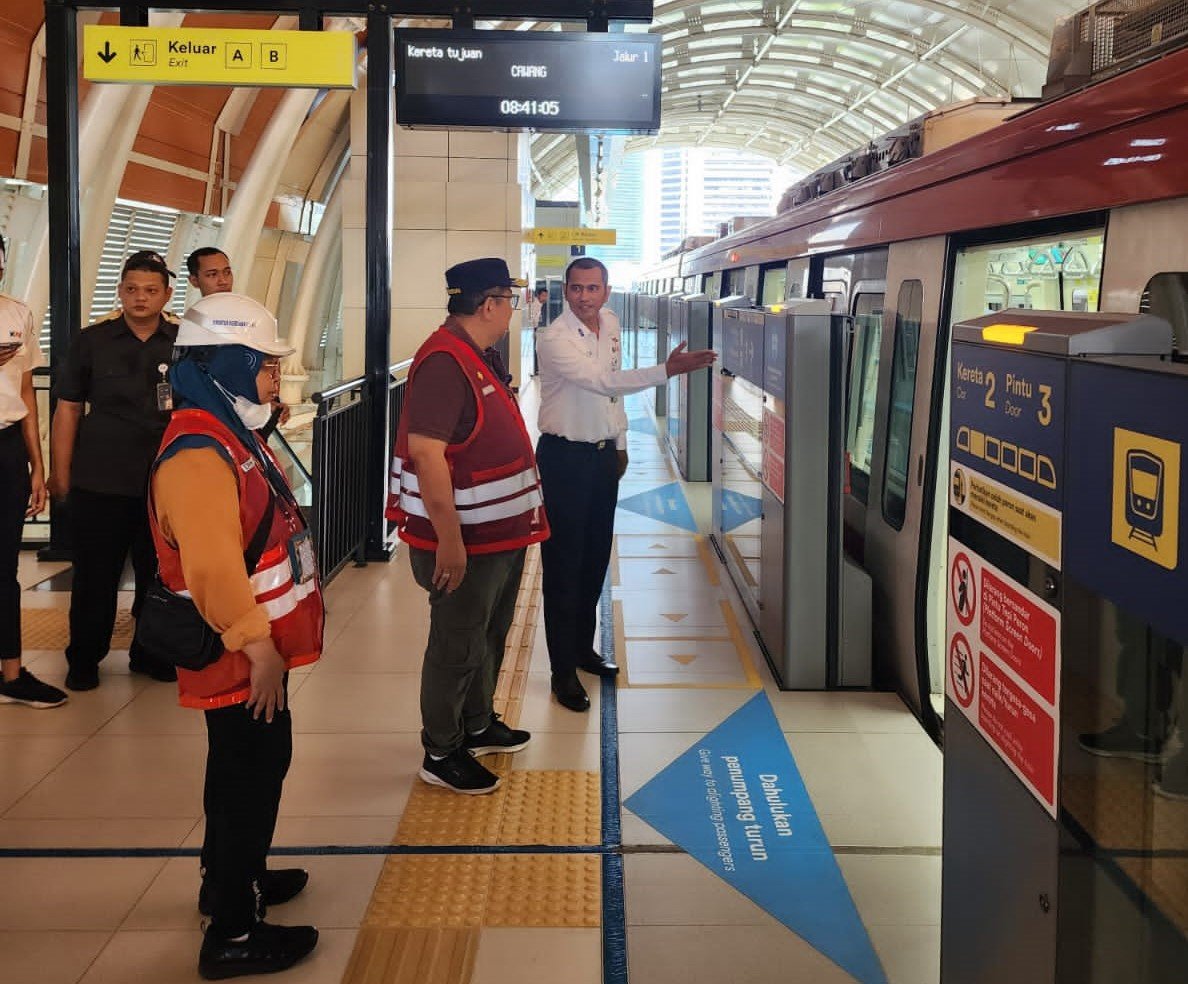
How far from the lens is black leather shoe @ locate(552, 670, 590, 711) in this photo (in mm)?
4602

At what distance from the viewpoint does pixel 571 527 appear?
4.57 m

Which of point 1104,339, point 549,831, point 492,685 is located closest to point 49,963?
point 549,831

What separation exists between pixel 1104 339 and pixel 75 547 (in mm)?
4030

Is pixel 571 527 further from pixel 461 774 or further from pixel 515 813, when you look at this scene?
pixel 515 813

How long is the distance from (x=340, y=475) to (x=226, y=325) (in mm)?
4119

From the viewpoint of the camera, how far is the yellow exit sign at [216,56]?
6090mm

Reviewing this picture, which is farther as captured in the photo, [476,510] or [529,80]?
[529,80]

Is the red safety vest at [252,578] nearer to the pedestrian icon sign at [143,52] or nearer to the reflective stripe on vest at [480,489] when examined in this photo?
the reflective stripe on vest at [480,489]

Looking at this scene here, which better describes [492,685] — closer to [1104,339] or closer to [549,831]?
[549,831]

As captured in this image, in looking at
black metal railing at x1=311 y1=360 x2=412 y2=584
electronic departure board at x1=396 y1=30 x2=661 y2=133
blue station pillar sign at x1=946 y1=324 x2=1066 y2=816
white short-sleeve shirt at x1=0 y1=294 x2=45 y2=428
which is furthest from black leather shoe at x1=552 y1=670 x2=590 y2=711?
electronic departure board at x1=396 y1=30 x2=661 y2=133

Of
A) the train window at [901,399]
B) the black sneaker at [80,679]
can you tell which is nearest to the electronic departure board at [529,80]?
the train window at [901,399]

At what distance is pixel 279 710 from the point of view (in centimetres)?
278

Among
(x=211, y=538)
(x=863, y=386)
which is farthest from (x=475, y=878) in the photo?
(x=863, y=386)

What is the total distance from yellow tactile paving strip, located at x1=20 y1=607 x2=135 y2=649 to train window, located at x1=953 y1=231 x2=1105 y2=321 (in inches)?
146
